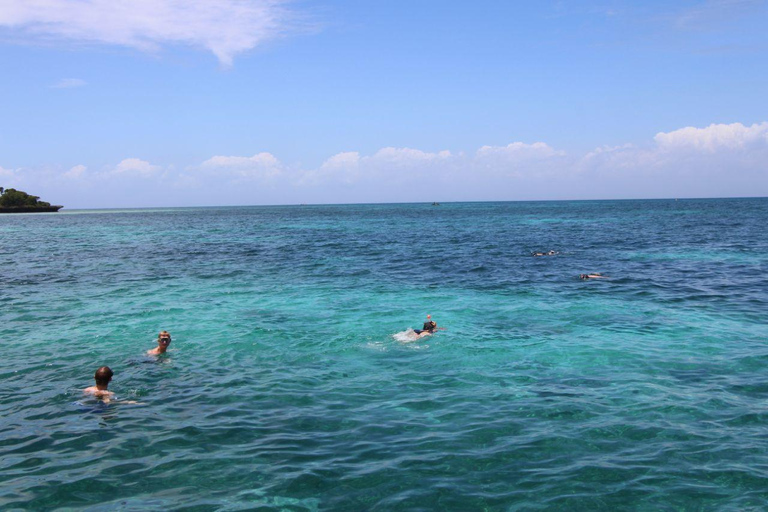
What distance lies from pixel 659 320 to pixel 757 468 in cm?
1250

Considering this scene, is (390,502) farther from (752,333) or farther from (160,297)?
(160,297)

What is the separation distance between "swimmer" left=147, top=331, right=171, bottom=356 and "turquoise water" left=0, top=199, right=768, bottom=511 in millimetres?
344

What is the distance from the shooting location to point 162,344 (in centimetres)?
1686

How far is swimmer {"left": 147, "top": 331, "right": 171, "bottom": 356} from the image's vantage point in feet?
54.9

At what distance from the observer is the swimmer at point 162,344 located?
16734 mm

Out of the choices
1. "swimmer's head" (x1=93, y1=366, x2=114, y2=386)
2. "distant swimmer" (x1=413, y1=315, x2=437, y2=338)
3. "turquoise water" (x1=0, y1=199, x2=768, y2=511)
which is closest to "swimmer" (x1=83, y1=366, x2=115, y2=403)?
"swimmer's head" (x1=93, y1=366, x2=114, y2=386)

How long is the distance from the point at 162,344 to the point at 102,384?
3.72 metres

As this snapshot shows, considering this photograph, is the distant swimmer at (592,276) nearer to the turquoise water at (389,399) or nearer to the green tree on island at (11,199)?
the turquoise water at (389,399)

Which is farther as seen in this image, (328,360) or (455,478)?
(328,360)

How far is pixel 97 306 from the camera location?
2520cm

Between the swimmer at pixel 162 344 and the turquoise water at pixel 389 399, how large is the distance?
0.34m

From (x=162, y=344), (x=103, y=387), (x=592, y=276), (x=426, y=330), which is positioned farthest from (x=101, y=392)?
(x=592, y=276)

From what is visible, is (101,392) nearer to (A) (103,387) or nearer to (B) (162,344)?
(A) (103,387)

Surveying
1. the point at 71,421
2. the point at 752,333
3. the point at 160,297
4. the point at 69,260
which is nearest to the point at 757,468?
the point at 752,333
